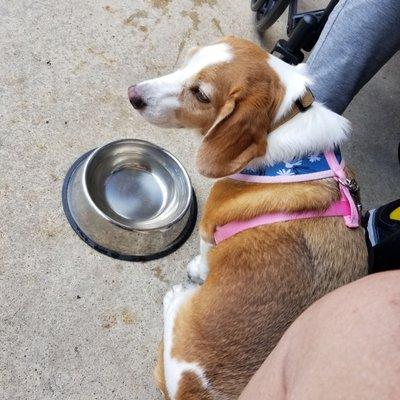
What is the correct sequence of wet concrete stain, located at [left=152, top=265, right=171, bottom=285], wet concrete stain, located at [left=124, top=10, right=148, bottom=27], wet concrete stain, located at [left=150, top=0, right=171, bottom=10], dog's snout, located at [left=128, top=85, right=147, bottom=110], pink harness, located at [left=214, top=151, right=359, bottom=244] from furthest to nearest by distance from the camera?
1. wet concrete stain, located at [left=150, top=0, right=171, bottom=10]
2. wet concrete stain, located at [left=124, top=10, right=148, bottom=27]
3. wet concrete stain, located at [left=152, top=265, right=171, bottom=285]
4. dog's snout, located at [left=128, top=85, right=147, bottom=110]
5. pink harness, located at [left=214, top=151, right=359, bottom=244]

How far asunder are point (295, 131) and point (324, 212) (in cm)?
30

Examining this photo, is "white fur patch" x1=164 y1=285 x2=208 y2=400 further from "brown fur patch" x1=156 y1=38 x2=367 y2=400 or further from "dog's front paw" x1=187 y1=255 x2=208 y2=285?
"dog's front paw" x1=187 y1=255 x2=208 y2=285

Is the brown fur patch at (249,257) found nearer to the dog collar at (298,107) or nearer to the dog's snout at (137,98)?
the dog collar at (298,107)

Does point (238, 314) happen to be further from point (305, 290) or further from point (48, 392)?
point (48, 392)

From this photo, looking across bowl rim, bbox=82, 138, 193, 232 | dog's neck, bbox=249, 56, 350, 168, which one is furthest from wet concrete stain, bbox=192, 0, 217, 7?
dog's neck, bbox=249, 56, 350, 168

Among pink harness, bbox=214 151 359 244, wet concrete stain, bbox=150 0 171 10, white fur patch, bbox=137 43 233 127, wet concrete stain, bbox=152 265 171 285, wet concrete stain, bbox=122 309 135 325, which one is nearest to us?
pink harness, bbox=214 151 359 244

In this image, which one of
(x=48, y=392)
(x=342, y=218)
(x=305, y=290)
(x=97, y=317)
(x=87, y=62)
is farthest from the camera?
(x=87, y=62)

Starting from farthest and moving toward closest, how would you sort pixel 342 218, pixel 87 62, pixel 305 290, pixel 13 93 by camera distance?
pixel 87 62 → pixel 13 93 → pixel 342 218 → pixel 305 290

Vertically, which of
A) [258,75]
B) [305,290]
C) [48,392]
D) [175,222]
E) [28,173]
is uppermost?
[258,75]

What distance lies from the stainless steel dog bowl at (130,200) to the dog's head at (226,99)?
1.70 ft

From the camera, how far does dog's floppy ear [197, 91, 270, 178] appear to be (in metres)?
1.69

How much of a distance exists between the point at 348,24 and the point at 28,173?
1575mm

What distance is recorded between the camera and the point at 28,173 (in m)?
2.29

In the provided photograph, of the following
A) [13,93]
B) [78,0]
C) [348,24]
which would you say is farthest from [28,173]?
[348,24]
